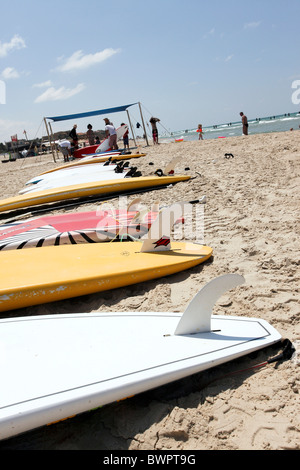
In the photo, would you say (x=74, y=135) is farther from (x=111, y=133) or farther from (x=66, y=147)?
(x=111, y=133)

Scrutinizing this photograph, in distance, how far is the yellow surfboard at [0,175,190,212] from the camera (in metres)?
5.51

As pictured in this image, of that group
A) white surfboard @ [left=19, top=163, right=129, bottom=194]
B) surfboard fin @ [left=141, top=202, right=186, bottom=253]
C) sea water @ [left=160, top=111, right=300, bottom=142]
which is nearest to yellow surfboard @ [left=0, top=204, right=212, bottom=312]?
surfboard fin @ [left=141, top=202, right=186, bottom=253]

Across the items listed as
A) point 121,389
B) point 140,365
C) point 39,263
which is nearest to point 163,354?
point 140,365

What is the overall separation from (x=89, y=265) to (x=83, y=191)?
10.6ft

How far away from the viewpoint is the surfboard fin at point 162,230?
291cm

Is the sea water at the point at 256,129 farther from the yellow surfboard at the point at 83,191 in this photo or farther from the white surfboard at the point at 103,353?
the white surfboard at the point at 103,353

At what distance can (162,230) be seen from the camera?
3.00 m

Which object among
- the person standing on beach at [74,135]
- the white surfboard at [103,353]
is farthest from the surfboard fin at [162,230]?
the person standing on beach at [74,135]

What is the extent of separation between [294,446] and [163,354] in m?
0.63

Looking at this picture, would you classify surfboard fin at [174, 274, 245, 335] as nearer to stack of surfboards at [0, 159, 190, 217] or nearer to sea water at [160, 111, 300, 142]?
stack of surfboards at [0, 159, 190, 217]

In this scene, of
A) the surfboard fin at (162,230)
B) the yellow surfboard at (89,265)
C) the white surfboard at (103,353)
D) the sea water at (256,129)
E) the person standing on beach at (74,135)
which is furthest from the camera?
the sea water at (256,129)

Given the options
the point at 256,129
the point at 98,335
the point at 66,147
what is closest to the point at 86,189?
the point at 98,335

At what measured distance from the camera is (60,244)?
3488 millimetres

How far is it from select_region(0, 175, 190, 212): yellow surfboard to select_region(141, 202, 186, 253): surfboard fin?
10.00 ft
